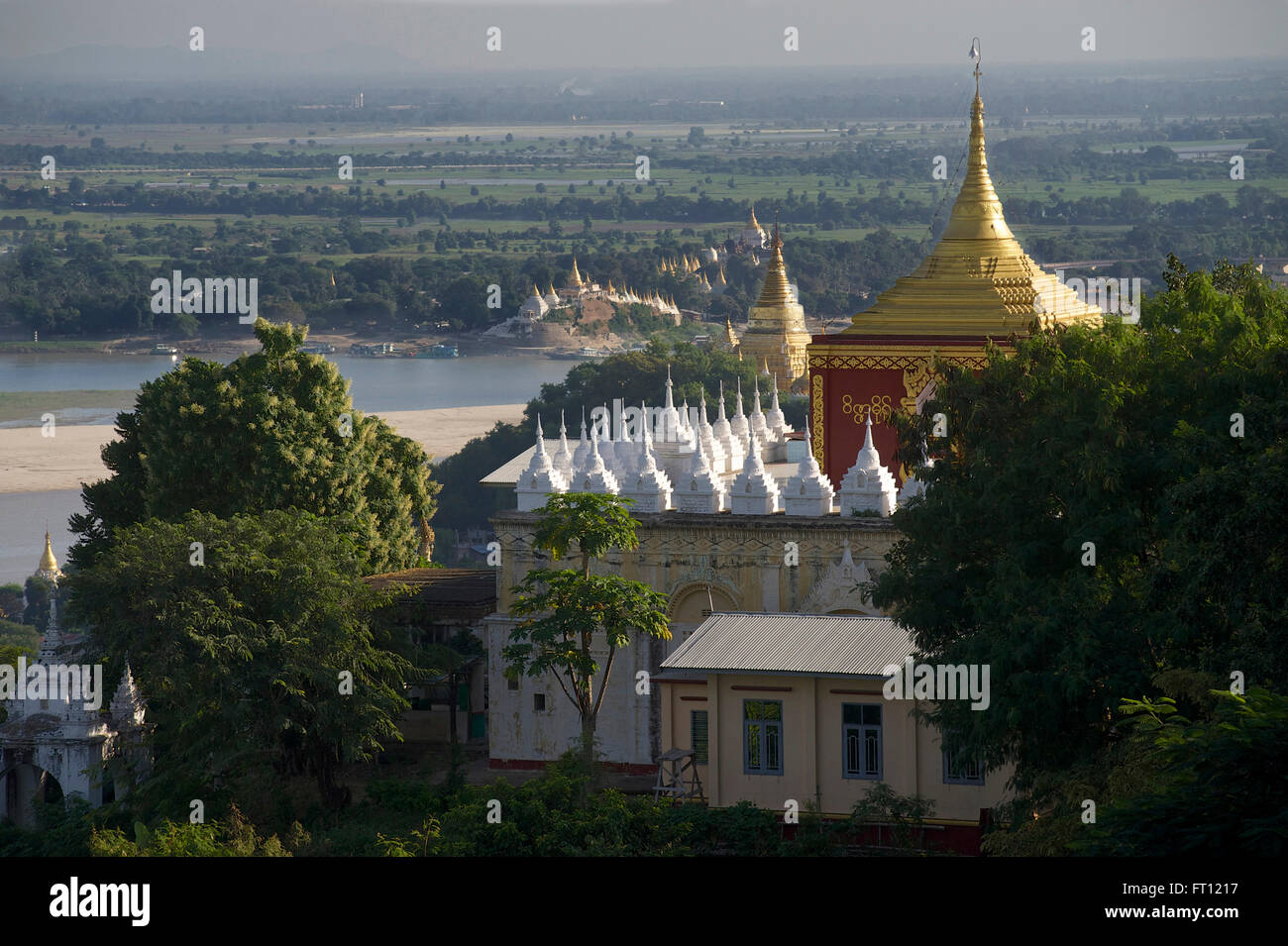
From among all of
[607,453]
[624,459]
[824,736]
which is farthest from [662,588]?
[824,736]

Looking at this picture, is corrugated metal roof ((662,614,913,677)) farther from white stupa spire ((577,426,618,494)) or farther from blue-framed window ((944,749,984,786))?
white stupa spire ((577,426,618,494))

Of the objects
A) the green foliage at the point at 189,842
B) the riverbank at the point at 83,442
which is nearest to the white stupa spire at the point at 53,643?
the green foliage at the point at 189,842

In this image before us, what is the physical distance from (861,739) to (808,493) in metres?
4.48

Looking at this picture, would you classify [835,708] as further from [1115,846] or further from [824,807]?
[1115,846]

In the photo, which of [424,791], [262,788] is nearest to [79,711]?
[262,788]

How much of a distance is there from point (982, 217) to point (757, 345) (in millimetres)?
47772

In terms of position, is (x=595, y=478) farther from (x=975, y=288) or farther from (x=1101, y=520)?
(x=1101, y=520)

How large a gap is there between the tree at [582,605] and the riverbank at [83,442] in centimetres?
6660

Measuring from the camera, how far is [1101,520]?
2664cm

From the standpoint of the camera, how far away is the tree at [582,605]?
107ft

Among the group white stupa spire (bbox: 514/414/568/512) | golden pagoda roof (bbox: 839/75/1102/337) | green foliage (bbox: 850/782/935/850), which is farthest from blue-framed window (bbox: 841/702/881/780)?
golden pagoda roof (bbox: 839/75/1102/337)

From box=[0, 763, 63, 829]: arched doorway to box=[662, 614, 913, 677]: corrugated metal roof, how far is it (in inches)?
333

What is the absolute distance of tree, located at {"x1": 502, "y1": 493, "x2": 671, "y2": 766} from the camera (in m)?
32.5

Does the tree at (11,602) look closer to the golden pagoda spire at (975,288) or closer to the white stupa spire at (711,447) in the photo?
the white stupa spire at (711,447)
